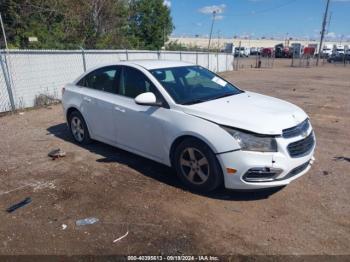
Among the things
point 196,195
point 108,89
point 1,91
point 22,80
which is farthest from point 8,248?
point 22,80

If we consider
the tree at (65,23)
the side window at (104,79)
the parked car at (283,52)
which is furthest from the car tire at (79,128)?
the parked car at (283,52)

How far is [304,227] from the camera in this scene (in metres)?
3.59

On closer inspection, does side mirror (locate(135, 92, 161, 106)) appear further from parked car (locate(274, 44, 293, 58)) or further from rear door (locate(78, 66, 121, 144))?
parked car (locate(274, 44, 293, 58))

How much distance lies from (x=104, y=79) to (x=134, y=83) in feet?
2.77

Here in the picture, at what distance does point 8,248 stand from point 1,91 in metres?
7.13

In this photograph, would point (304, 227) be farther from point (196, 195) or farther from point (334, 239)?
point (196, 195)

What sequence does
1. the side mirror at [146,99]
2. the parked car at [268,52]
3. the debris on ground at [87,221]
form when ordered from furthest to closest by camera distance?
the parked car at [268,52] → the side mirror at [146,99] → the debris on ground at [87,221]

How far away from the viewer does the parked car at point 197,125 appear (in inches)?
153

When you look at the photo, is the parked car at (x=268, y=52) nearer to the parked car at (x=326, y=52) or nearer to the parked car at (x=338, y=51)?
the parked car at (x=326, y=52)

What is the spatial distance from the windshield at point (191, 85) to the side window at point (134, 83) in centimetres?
17

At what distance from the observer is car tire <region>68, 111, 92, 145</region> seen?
618 cm

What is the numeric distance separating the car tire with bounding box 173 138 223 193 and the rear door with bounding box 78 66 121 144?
1.47 m

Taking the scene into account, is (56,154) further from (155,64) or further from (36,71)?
(36,71)

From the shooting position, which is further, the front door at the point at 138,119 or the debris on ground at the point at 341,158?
the debris on ground at the point at 341,158
